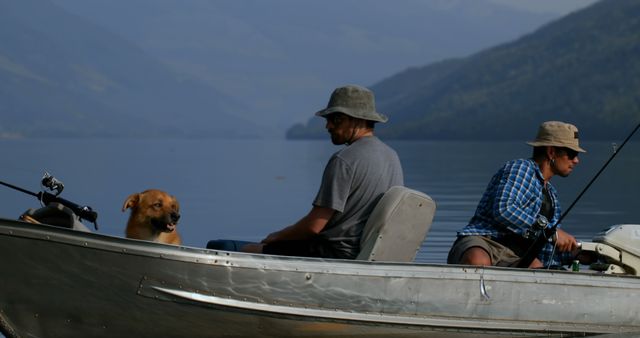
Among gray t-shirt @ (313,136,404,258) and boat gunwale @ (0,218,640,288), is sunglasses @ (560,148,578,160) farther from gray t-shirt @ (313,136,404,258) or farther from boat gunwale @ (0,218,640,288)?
gray t-shirt @ (313,136,404,258)

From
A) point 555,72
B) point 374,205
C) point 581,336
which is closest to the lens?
point 374,205

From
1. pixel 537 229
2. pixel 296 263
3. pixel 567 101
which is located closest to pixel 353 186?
pixel 296 263

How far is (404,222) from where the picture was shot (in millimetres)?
8953

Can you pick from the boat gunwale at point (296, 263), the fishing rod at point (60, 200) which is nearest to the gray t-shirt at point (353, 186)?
the boat gunwale at point (296, 263)

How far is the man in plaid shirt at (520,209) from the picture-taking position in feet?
30.5

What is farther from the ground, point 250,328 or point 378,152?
point 378,152

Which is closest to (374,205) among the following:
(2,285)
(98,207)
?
(2,285)

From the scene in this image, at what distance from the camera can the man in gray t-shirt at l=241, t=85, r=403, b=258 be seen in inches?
344

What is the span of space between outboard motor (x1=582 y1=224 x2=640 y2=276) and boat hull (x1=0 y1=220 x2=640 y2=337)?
29 cm

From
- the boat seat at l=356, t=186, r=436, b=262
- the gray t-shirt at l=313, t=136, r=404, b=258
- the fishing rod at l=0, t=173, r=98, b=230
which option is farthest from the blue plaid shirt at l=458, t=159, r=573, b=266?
the fishing rod at l=0, t=173, r=98, b=230

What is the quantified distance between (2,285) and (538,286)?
3.82m

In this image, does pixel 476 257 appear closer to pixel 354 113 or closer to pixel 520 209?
pixel 520 209

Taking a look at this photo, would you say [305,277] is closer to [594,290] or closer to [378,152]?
[378,152]

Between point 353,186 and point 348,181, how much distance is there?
0.35ft
